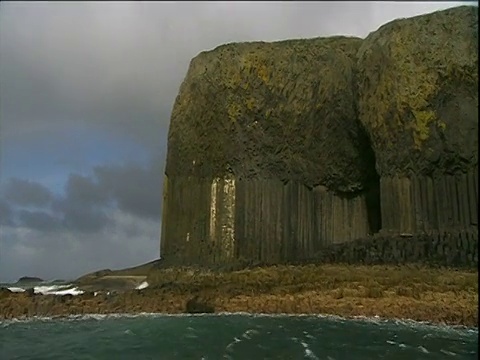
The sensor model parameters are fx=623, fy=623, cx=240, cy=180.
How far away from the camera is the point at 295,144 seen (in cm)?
3844

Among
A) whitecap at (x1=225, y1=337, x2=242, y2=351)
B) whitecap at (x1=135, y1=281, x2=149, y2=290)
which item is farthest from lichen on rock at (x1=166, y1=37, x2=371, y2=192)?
whitecap at (x1=225, y1=337, x2=242, y2=351)

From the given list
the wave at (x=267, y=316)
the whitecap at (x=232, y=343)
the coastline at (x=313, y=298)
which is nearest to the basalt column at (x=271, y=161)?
the coastline at (x=313, y=298)

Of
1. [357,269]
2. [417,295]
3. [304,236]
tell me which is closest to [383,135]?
[304,236]

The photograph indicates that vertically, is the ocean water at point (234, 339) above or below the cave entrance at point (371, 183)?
below

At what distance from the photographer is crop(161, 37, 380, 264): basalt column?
1443 inches

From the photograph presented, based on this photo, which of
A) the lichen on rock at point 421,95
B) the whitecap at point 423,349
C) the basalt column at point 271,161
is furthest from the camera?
the basalt column at point 271,161

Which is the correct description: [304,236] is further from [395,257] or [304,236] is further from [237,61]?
[237,61]

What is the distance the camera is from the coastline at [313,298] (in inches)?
763

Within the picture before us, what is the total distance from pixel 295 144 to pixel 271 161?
184 centimetres

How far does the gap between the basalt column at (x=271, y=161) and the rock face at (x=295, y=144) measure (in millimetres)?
64

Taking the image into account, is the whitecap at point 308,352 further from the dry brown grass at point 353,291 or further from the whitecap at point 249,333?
the dry brown grass at point 353,291

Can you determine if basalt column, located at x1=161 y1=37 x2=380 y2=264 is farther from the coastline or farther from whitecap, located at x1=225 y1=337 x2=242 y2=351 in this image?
whitecap, located at x1=225 y1=337 x2=242 y2=351

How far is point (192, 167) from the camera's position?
3944 centimetres

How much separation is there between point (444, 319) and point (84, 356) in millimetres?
10665
